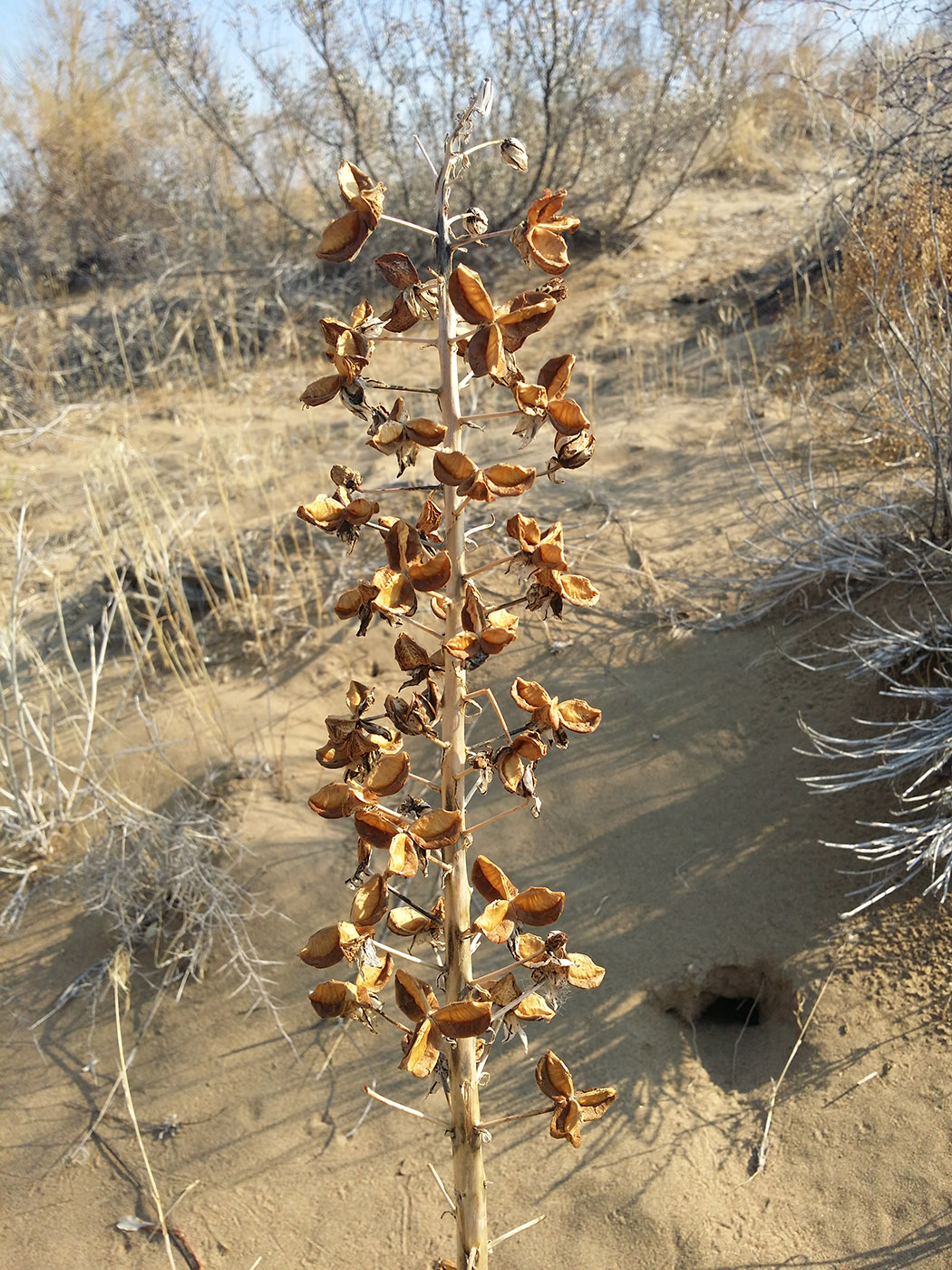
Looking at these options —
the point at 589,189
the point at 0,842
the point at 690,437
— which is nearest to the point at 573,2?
the point at 589,189

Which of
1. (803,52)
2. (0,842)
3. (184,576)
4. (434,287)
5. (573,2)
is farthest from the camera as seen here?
(803,52)

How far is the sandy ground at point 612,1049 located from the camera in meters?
2.14

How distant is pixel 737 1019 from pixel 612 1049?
0.39m

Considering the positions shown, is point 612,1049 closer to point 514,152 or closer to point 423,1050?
point 423,1050

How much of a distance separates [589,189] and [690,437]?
4.56 meters

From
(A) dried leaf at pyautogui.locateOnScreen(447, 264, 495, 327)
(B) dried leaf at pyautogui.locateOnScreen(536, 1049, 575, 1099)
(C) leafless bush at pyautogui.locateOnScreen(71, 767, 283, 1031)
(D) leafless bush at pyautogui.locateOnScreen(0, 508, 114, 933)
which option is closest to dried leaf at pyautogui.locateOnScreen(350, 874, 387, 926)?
(B) dried leaf at pyautogui.locateOnScreen(536, 1049, 575, 1099)

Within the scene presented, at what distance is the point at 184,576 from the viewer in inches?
168

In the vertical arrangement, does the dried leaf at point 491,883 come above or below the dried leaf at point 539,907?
above

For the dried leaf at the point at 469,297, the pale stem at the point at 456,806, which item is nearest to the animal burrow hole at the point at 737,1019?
the pale stem at the point at 456,806

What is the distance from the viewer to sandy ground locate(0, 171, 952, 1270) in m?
2.14

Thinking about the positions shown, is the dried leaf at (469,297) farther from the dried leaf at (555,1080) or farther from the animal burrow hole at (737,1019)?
the animal burrow hole at (737,1019)

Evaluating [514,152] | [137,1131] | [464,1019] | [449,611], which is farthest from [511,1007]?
[137,1131]

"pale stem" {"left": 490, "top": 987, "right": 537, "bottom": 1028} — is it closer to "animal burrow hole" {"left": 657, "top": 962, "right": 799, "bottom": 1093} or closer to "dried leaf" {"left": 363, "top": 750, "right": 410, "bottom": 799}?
"dried leaf" {"left": 363, "top": 750, "right": 410, "bottom": 799}

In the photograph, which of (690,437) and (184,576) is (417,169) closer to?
(690,437)
